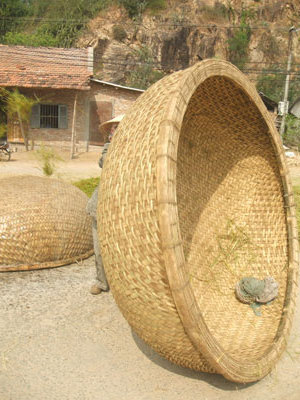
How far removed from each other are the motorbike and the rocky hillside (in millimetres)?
12590

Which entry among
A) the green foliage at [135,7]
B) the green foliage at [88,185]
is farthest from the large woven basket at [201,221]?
the green foliage at [135,7]

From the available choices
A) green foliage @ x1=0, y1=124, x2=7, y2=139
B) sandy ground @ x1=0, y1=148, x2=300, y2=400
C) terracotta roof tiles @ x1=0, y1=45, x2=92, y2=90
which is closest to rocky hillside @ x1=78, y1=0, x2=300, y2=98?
terracotta roof tiles @ x1=0, y1=45, x2=92, y2=90

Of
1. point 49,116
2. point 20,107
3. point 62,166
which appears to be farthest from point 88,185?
point 49,116

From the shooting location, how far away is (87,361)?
2752 millimetres

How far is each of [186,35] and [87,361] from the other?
30205mm

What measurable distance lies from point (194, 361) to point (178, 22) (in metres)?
31.8

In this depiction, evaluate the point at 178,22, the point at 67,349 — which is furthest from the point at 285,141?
the point at 67,349

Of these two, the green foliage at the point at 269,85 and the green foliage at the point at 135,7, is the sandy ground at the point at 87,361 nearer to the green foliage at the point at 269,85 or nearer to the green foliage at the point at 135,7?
the green foliage at the point at 269,85

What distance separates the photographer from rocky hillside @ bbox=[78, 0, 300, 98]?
27147 millimetres

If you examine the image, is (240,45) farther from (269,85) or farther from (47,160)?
(47,160)

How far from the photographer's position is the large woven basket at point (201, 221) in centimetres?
196

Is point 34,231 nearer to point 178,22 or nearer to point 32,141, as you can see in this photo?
point 32,141

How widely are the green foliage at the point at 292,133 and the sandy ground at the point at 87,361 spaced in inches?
660

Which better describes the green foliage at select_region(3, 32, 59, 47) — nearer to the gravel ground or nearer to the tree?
the tree
